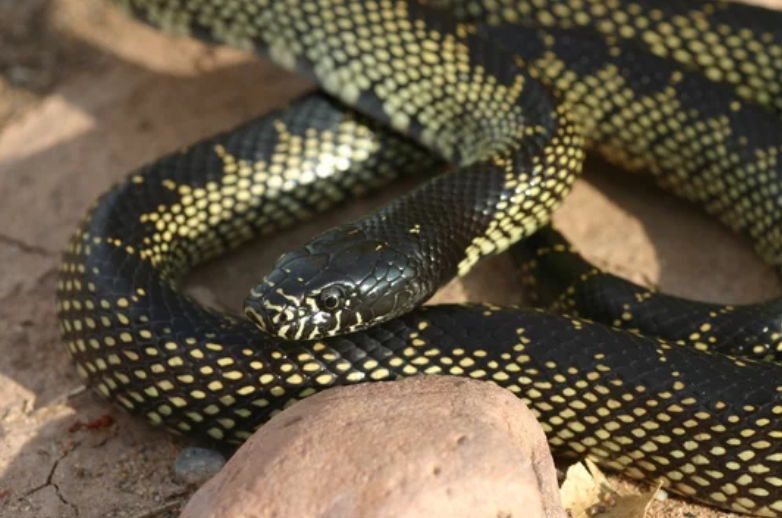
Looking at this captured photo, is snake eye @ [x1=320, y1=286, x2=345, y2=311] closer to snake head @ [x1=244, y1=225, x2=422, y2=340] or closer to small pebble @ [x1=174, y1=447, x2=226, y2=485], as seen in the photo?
snake head @ [x1=244, y1=225, x2=422, y2=340]

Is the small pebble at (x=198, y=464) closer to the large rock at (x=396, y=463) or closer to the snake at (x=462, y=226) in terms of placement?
the snake at (x=462, y=226)

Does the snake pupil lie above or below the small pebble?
above

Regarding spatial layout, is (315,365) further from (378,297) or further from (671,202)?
(671,202)

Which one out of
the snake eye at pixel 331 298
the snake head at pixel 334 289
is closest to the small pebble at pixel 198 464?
the snake head at pixel 334 289

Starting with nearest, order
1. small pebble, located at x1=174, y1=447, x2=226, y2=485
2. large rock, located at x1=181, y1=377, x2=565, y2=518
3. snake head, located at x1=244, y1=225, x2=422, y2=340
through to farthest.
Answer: large rock, located at x1=181, y1=377, x2=565, y2=518
snake head, located at x1=244, y1=225, x2=422, y2=340
small pebble, located at x1=174, y1=447, x2=226, y2=485

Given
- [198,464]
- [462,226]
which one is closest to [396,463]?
[198,464]

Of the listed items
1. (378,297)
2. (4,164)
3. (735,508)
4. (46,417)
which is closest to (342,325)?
(378,297)

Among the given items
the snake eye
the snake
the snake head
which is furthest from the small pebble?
the snake eye

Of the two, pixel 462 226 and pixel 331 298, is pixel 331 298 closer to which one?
pixel 331 298
